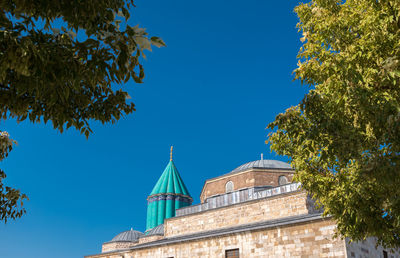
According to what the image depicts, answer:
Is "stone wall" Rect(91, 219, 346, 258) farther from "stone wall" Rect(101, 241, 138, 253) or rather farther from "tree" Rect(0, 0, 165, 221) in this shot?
"stone wall" Rect(101, 241, 138, 253)

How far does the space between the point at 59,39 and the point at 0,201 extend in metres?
5.14

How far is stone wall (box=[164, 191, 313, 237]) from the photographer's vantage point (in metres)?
18.2

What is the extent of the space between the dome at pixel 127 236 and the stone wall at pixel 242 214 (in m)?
14.4

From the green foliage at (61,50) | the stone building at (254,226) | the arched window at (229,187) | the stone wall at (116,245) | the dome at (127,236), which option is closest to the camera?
the green foliage at (61,50)

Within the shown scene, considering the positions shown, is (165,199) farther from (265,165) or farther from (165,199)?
(265,165)

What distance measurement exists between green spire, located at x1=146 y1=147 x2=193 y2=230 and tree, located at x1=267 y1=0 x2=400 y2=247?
3583 cm

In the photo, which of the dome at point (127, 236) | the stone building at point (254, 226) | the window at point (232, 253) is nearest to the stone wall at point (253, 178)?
the stone building at point (254, 226)

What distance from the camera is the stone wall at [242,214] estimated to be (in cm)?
1816

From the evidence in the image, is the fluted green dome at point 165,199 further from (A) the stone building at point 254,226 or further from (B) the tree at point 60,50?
(B) the tree at point 60,50

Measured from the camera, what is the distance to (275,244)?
1551cm

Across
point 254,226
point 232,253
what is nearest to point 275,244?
point 254,226

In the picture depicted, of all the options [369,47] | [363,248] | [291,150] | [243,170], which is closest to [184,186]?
[243,170]

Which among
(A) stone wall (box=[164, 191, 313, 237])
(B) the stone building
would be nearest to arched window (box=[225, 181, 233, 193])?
(B) the stone building

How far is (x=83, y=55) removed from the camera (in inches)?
136
